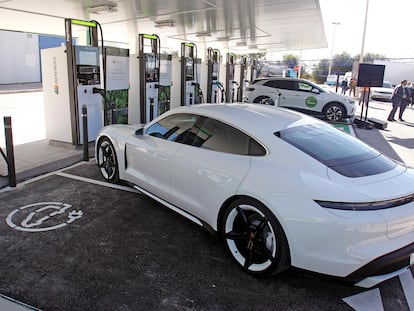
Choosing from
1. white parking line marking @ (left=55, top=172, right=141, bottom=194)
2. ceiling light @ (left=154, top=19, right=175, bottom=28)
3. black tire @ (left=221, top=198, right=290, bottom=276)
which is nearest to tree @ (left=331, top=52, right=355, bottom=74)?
ceiling light @ (left=154, top=19, right=175, bottom=28)

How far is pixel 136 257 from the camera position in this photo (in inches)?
131

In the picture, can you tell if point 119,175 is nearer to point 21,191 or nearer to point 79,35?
point 21,191

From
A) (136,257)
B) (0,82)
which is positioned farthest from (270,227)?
(0,82)

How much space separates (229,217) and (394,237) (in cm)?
134

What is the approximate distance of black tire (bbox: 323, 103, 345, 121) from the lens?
12938 mm

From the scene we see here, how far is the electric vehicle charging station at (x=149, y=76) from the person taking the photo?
9020 mm

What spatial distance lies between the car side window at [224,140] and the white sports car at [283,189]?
0.04 feet

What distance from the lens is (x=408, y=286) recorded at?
10.1ft

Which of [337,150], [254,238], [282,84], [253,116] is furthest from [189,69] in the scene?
[254,238]

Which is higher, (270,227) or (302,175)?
(302,175)

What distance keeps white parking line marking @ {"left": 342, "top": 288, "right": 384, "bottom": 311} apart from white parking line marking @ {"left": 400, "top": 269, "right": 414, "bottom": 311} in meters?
0.22

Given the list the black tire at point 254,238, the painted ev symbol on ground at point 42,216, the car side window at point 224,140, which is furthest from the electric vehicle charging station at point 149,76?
the black tire at point 254,238

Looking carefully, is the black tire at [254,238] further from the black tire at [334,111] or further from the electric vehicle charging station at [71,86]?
the black tire at [334,111]

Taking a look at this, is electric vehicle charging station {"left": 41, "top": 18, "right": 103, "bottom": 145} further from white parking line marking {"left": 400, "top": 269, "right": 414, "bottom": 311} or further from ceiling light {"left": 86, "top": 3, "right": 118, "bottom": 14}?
white parking line marking {"left": 400, "top": 269, "right": 414, "bottom": 311}
